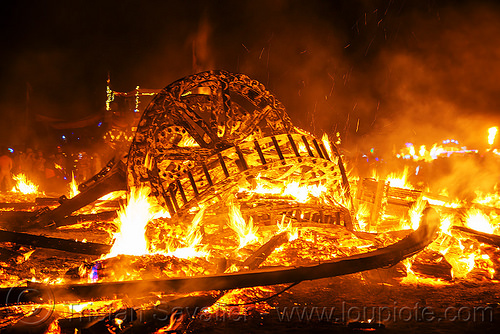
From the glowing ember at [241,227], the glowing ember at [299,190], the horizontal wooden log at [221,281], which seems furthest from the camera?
the glowing ember at [299,190]

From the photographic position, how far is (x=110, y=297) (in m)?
3.33

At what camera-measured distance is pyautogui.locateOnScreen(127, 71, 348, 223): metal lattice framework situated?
5305mm

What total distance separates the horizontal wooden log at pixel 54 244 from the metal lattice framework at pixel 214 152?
116cm

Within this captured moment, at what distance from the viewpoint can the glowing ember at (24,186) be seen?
1314 cm

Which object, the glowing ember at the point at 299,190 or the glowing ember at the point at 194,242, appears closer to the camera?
the glowing ember at the point at 194,242

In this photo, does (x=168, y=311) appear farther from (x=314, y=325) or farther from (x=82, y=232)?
(x=82, y=232)

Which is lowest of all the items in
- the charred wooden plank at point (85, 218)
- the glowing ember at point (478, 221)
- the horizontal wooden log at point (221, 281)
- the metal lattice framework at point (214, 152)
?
the horizontal wooden log at point (221, 281)

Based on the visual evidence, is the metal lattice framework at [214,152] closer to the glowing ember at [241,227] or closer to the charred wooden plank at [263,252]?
the glowing ember at [241,227]

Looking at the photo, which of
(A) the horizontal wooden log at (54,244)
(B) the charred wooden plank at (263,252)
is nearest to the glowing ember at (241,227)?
(B) the charred wooden plank at (263,252)

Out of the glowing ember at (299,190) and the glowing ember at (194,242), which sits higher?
the glowing ember at (299,190)

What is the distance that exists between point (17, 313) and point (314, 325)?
10.9 feet

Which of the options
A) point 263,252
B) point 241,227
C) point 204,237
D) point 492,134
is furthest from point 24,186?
point 492,134

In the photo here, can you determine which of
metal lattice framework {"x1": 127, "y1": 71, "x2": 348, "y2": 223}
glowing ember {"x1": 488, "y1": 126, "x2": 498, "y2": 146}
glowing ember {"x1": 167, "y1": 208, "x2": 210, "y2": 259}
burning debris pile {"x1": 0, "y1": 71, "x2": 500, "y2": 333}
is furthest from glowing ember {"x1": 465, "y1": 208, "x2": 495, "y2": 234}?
glowing ember {"x1": 488, "y1": 126, "x2": 498, "y2": 146}

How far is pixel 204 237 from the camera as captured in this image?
19.3 feet
